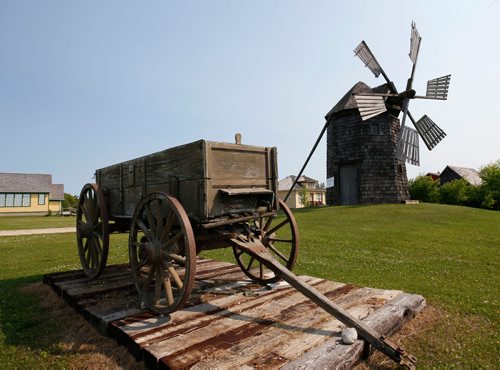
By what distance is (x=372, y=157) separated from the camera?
71.8 ft

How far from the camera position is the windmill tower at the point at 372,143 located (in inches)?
762

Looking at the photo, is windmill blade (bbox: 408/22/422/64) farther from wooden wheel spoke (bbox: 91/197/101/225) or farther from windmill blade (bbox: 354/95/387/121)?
wooden wheel spoke (bbox: 91/197/101/225)

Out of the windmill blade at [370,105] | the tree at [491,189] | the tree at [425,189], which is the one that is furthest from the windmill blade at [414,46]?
the tree at [425,189]

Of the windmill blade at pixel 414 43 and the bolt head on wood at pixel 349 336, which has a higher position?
the windmill blade at pixel 414 43

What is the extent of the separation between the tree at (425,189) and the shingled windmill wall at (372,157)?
760 inches

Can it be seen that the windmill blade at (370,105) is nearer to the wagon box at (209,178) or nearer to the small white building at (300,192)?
the wagon box at (209,178)

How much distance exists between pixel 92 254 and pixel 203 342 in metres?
3.32

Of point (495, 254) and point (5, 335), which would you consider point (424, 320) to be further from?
point (495, 254)

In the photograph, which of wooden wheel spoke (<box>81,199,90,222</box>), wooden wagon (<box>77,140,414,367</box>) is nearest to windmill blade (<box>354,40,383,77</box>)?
wooden wagon (<box>77,140,414,367</box>)

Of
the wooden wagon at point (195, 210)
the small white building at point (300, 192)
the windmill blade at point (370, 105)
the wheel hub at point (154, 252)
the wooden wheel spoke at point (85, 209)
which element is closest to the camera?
the wooden wagon at point (195, 210)

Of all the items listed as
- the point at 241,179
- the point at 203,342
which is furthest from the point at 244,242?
the point at 203,342

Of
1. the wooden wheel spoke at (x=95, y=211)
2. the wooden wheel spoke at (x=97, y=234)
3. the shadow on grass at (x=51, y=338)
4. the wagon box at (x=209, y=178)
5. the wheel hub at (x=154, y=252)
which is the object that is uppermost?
the wagon box at (x=209, y=178)

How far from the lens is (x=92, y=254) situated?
212 inches

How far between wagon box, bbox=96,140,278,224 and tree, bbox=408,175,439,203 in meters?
40.7
